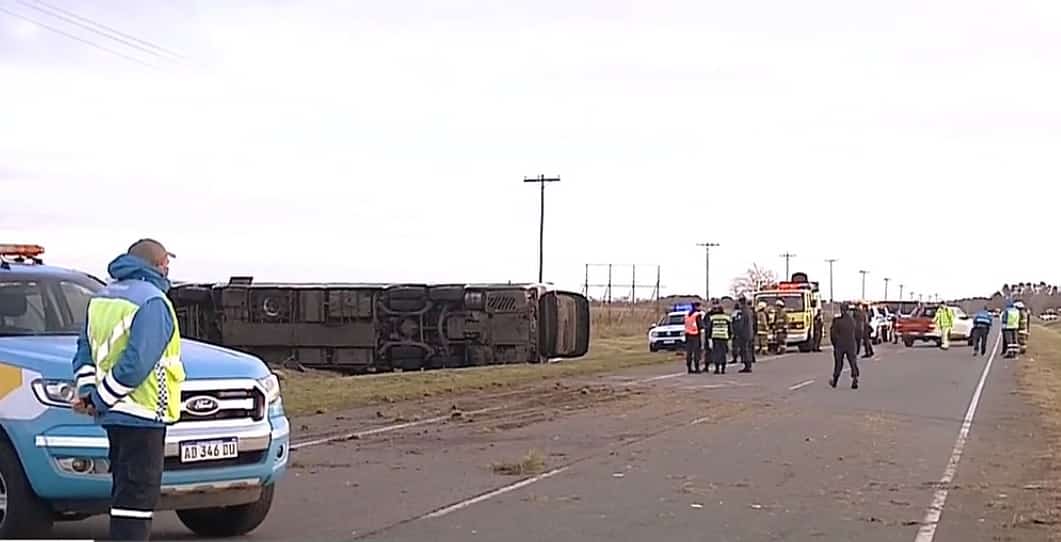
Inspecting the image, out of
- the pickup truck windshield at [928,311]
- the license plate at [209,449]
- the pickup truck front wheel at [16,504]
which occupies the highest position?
the pickup truck windshield at [928,311]

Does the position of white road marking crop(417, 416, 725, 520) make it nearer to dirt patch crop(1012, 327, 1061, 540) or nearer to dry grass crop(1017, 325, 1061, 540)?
dirt patch crop(1012, 327, 1061, 540)

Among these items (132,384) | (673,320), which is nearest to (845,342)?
(132,384)

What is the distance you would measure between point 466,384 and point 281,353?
8.19 m

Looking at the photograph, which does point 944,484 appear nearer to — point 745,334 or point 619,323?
point 745,334

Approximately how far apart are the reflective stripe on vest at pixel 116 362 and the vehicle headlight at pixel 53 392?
3.74 ft

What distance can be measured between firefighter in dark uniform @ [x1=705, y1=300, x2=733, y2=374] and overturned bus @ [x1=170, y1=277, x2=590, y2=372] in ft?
10.5

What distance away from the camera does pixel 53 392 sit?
891 cm

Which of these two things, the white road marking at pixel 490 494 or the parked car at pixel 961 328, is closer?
the white road marking at pixel 490 494

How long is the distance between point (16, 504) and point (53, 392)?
0.72 meters

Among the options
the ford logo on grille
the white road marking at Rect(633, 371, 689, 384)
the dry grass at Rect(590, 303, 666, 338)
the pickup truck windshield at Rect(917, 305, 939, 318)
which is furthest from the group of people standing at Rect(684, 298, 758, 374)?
the dry grass at Rect(590, 303, 666, 338)

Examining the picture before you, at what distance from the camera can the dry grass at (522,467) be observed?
564 inches

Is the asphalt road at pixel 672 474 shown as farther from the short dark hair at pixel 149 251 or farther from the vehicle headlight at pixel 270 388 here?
the short dark hair at pixel 149 251

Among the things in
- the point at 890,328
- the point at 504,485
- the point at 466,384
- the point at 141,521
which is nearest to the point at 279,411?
the point at 141,521

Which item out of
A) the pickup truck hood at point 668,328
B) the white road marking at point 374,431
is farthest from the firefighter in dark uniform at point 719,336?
the pickup truck hood at point 668,328
